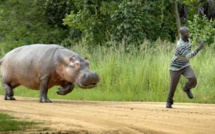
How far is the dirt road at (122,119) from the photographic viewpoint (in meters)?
9.16

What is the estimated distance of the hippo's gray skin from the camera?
15.5 m

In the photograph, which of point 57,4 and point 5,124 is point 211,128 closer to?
point 5,124

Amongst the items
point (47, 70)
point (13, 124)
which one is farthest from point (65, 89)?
point (13, 124)

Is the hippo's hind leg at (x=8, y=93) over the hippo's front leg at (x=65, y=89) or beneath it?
beneath

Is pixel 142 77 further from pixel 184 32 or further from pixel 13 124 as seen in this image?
pixel 13 124

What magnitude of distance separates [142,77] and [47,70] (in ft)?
12.2

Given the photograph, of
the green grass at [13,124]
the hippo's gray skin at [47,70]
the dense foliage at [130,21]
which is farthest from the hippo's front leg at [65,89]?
the dense foliage at [130,21]

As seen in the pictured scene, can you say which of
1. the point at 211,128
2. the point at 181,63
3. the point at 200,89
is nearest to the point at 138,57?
the point at 200,89

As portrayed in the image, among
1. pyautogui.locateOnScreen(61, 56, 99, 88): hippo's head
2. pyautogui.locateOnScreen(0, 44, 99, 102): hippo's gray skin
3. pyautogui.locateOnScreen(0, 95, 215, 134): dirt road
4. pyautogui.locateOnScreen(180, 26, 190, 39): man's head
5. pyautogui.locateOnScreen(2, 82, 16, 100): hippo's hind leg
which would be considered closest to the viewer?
pyautogui.locateOnScreen(0, 95, 215, 134): dirt road

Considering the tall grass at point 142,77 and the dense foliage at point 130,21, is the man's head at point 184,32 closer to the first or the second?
the tall grass at point 142,77

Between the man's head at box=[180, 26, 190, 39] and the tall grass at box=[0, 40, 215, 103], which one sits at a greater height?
the man's head at box=[180, 26, 190, 39]

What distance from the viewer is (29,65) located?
53.5 ft

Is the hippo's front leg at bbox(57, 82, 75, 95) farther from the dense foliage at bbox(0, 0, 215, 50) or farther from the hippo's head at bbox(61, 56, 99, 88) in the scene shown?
the dense foliage at bbox(0, 0, 215, 50)

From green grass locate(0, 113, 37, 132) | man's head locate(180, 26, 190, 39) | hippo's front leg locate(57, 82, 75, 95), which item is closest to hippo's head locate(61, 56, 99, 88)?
hippo's front leg locate(57, 82, 75, 95)
